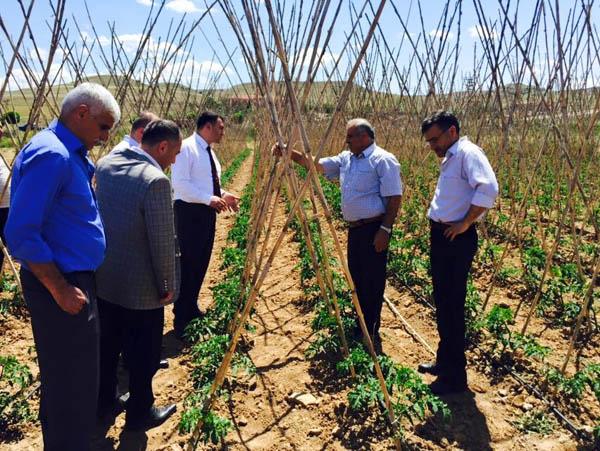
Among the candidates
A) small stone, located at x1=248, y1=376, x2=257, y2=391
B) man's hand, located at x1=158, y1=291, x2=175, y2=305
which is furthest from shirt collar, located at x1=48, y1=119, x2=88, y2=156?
small stone, located at x1=248, y1=376, x2=257, y2=391

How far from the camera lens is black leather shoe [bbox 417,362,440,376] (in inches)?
129

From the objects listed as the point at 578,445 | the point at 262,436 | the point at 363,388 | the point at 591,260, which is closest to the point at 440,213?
the point at 363,388

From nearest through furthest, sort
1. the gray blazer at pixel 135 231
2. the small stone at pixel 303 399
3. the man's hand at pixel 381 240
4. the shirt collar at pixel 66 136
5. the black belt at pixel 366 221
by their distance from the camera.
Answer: the shirt collar at pixel 66 136 < the gray blazer at pixel 135 231 < the small stone at pixel 303 399 < the man's hand at pixel 381 240 < the black belt at pixel 366 221

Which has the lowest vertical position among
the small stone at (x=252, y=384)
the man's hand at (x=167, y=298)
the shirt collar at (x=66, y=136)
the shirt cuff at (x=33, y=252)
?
the small stone at (x=252, y=384)

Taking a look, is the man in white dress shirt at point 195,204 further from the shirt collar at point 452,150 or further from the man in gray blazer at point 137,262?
the shirt collar at point 452,150

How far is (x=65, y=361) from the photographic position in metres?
1.96

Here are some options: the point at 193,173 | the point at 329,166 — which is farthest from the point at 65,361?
the point at 329,166

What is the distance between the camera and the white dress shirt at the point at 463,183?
2.79 metres

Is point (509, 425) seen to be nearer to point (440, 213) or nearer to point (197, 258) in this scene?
point (440, 213)

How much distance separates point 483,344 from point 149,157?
111 inches

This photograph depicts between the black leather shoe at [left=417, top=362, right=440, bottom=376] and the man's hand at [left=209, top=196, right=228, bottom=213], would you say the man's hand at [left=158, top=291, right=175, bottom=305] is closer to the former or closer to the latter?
the man's hand at [left=209, top=196, right=228, bottom=213]

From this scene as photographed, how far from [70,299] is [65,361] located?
31 centimetres

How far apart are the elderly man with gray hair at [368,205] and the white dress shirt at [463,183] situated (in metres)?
0.43

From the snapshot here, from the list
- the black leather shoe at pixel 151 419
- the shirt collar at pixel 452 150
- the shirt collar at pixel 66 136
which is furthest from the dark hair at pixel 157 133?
the shirt collar at pixel 452 150
